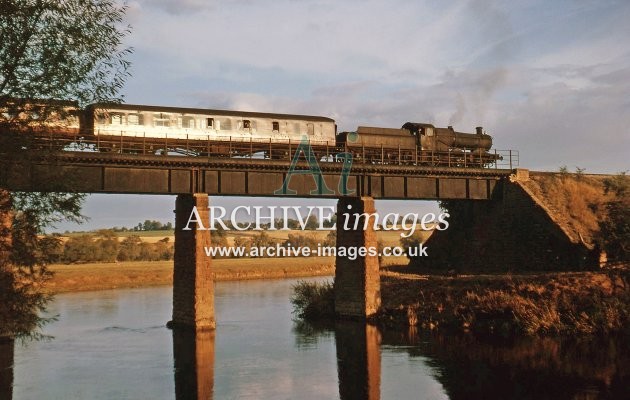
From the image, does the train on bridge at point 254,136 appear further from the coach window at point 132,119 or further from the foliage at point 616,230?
the foliage at point 616,230

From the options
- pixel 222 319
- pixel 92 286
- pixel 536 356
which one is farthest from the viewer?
pixel 92 286

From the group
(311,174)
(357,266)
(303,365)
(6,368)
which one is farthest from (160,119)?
(303,365)

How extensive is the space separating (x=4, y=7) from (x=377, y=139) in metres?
29.7

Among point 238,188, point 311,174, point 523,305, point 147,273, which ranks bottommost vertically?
point 147,273

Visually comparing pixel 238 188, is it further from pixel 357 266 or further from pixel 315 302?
pixel 315 302

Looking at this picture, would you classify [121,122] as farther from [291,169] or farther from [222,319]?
[222,319]

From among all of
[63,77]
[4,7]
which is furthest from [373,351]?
[4,7]

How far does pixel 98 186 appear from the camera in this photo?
3027 cm

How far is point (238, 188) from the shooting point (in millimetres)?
33344

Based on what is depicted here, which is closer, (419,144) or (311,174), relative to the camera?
(311,174)

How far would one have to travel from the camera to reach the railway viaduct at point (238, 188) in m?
30.7

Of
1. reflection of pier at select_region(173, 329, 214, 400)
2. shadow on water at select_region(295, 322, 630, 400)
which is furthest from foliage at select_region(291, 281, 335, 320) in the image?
reflection of pier at select_region(173, 329, 214, 400)

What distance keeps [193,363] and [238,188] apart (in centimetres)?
1090

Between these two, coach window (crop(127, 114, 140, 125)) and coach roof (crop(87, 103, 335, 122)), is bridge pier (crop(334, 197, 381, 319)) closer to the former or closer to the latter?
coach roof (crop(87, 103, 335, 122))
